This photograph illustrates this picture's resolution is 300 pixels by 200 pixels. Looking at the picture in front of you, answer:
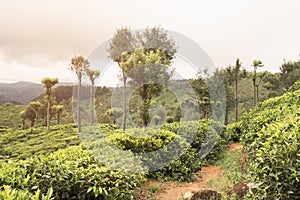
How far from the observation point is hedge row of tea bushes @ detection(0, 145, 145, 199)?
270cm

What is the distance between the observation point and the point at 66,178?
316cm

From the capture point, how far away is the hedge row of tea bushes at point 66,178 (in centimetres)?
270

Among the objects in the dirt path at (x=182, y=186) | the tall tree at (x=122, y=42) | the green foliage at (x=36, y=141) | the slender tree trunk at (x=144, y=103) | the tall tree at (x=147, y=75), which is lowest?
the green foliage at (x=36, y=141)

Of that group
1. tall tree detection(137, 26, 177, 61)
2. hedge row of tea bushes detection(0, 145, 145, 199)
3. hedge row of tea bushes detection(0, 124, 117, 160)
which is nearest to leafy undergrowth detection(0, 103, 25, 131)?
hedge row of tea bushes detection(0, 124, 117, 160)

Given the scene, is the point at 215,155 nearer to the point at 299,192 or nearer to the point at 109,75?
the point at 109,75

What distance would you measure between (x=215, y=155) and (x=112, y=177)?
550cm

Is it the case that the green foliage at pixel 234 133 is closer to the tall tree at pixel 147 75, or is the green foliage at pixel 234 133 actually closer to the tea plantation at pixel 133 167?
the tall tree at pixel 147 75

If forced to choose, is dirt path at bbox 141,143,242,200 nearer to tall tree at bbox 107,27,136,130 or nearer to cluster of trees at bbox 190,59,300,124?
tall tree at bbox 107,27,136,130

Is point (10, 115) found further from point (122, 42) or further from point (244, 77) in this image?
point (244, 77)

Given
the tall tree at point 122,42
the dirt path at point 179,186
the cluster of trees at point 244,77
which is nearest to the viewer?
the dirt path at point 179,186

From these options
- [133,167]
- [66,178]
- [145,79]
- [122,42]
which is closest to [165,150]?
[133,167]

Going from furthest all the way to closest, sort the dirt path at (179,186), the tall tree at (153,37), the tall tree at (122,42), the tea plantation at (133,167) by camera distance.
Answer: the tall tree at (153,37), the tall tree at (122,42), the dirt path at (179,186), the tea plantation at (133,167)

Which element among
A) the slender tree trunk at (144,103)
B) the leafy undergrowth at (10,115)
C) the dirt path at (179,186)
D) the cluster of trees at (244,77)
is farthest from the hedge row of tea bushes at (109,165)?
the leafy undergrowth at (10,115)

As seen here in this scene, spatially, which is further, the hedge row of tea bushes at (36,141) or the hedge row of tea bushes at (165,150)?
the hedge row of tea bushes at (36,141)
